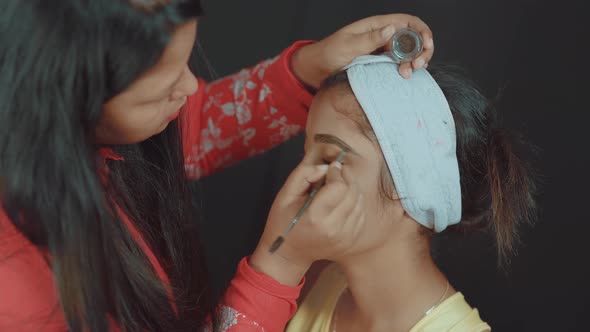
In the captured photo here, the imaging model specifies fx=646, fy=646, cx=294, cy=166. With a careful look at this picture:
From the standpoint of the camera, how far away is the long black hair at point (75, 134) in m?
0.69

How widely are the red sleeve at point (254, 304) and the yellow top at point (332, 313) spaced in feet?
0.86

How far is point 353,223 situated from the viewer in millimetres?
960

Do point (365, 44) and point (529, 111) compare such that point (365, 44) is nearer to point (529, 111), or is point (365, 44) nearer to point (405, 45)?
point (405, 45)

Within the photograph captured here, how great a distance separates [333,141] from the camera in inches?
41.0

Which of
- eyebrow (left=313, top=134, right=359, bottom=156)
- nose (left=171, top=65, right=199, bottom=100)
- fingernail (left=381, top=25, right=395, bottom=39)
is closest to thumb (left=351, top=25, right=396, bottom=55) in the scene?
fingernail (left=381, top=25, right=395, bottom=39)

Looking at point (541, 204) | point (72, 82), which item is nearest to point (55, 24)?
point (72, 82)

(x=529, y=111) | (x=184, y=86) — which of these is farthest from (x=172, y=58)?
(x=529, y=111)

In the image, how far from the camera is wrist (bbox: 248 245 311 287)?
0.99 m

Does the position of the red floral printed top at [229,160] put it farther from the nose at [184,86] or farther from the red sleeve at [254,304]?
the nose at [184,86]

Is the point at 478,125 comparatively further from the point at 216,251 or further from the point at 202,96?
the point at 216,251

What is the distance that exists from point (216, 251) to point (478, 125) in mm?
1030

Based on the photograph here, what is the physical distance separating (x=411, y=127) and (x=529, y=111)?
0.49 meters

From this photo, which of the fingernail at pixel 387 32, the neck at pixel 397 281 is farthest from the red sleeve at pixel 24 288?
the fingernail at pixel 387 32

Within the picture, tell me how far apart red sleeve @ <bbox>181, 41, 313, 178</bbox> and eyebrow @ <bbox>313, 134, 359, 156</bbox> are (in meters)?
0.16
